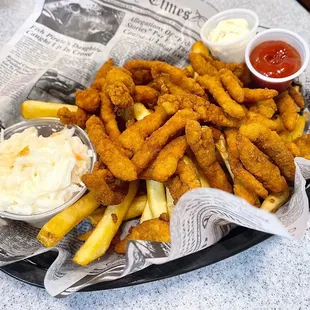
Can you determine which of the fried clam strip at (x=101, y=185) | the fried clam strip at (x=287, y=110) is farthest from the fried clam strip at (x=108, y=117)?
the fried clam strip at (x=287, y=110)

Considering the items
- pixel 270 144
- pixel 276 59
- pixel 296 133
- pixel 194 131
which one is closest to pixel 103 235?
pixel 194 131

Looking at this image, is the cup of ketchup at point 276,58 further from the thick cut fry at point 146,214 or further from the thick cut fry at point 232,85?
the thick cut fry at point 146,214

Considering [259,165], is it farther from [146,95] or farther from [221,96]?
[146,95]

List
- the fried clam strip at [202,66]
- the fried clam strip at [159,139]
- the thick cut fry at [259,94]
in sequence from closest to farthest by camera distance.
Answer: the fried clam strip at [159,139] → the thick cut fry at [259,94] → the fried clam strip at [202,66]

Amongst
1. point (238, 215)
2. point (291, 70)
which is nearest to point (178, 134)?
point (238, 215)

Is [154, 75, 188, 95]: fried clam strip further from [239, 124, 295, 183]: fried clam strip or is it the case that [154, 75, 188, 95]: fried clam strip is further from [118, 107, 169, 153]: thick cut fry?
[239, 124, 295, 183]: fried clam strip

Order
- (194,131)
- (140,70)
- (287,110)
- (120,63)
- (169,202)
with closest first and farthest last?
(194,131) < (169,202) < (287,110) < (140,70) < (120,63)
